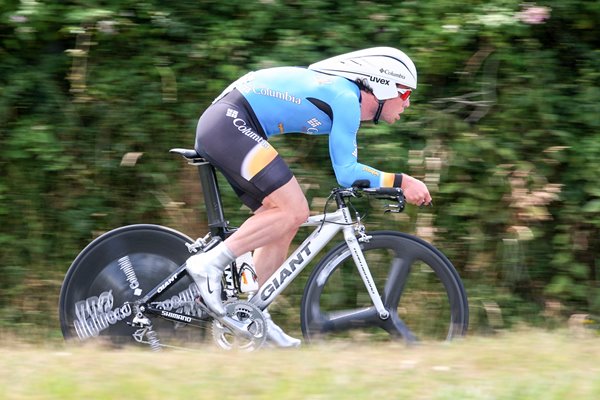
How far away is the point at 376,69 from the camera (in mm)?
5715

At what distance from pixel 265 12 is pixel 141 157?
59.8 inches

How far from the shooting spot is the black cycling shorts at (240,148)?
5.63 m

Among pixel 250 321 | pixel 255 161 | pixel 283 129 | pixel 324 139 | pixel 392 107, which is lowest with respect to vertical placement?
pixel 250 321

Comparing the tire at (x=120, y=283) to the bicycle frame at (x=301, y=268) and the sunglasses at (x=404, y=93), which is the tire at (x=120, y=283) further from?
the sunglasses at (x=404, y=93)

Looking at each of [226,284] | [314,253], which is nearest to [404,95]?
[314,253]

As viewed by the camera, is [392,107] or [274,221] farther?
[392,107]

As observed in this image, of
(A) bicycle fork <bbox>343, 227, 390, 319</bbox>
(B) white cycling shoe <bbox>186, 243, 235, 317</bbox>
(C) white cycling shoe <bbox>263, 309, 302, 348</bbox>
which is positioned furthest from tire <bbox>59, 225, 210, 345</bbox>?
(A) bicycle fork <bbox>343, 227, 390, 319</bbox>

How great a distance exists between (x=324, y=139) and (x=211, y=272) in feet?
7.90

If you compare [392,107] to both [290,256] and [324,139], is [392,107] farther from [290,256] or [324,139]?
[324,139]

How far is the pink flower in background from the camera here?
7250mm

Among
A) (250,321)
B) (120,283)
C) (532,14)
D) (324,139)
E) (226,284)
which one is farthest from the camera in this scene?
(324,139)

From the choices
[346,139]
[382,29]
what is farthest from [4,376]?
[382,29]

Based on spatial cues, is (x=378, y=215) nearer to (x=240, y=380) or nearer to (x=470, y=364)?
(x=470, y=364)

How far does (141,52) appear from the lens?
304 inches
